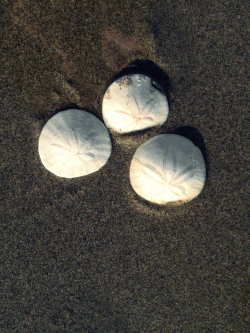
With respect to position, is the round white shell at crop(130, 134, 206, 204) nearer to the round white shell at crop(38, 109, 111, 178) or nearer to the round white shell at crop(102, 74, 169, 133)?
the round white shell at crop(102, 74, 169, 133)

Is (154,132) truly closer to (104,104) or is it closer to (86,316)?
(104,104)

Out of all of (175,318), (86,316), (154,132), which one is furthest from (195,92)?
(86,316)

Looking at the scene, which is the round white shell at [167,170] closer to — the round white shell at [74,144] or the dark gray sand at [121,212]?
the dark gray sand at [121,212]

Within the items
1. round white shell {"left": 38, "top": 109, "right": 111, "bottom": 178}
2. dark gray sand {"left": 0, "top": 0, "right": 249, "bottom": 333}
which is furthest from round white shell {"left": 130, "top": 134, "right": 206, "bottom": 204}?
round white shell {"left": 38, "top": 109, "right": 111, "bottom": 178}

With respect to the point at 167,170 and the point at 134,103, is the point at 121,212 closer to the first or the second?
the point at 167,170

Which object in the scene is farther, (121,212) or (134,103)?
(121,212)

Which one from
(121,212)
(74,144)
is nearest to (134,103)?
(74,144)

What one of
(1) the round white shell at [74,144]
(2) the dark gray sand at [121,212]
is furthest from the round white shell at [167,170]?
(1) the round white shell at [74,144]
